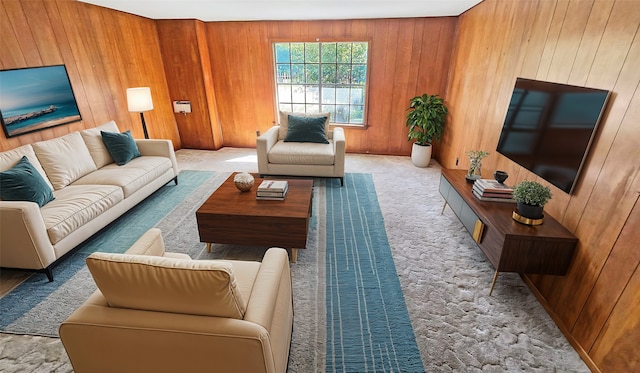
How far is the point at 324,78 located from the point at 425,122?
6.11ft

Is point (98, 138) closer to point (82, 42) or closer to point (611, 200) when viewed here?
point (82, 42)

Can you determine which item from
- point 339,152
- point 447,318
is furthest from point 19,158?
point 447,318

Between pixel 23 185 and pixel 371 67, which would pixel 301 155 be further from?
pixel 23 185

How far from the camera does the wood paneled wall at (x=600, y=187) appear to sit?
153 cm

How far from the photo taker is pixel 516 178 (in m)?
2.59

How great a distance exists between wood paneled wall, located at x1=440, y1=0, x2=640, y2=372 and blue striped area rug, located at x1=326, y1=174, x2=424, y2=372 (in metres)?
0.97

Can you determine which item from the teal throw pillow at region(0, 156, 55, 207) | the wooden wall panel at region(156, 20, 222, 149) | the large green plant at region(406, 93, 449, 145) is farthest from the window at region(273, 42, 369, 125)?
the teal throw pillow at region(0, 156, 55, 207)

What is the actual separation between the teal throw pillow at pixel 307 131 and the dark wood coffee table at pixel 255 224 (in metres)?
1.79

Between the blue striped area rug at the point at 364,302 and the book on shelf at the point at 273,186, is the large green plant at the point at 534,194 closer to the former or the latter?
the blue striped area rug at the point at 364,302

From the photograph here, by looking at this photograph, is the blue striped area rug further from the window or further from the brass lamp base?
the window

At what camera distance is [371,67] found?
4.91 metres

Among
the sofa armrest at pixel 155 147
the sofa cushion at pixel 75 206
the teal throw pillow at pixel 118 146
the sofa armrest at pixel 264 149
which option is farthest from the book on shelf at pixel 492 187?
the teal throw pillow at pixel 118 146

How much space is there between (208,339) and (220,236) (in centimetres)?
144

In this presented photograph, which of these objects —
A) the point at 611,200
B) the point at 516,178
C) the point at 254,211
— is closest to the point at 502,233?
the point at 611,200
